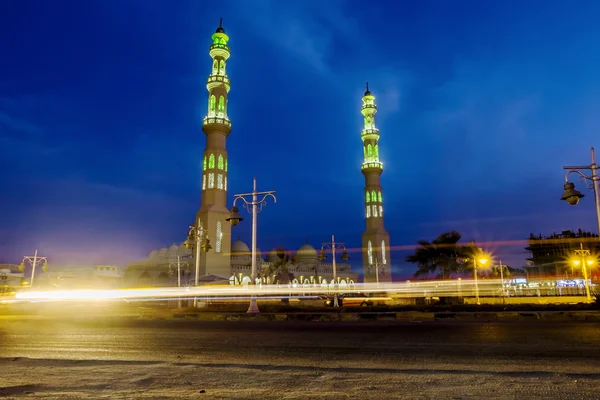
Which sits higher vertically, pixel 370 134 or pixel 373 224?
pixel 370 134

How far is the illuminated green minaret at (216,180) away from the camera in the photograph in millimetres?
58719

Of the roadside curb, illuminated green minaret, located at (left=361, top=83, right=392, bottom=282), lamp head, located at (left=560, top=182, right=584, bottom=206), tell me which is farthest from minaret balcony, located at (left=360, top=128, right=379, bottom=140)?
lamp head, located at (left=560, top=182, right=584, bottom=206)

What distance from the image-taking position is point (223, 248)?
60.0 m

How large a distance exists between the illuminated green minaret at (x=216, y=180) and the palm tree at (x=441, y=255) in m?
25.5

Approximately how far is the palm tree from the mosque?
1176cm

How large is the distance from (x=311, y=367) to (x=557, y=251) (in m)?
79.4

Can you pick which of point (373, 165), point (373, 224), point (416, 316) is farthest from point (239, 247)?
point (416, 316)

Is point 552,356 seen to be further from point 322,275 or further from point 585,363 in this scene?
point 322,275

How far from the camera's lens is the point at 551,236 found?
78.7m

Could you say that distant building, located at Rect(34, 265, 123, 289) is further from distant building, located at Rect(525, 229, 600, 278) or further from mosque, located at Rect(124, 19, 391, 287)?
distant building, located at Rect(525, 229, 600, 278)

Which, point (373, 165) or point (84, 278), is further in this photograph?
point (373, 165)

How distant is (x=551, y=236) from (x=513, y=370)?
83520mm

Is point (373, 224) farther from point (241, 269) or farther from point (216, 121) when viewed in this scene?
point (216, 121)

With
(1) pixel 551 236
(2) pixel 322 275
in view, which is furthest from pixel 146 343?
(1) pixel 551 236
